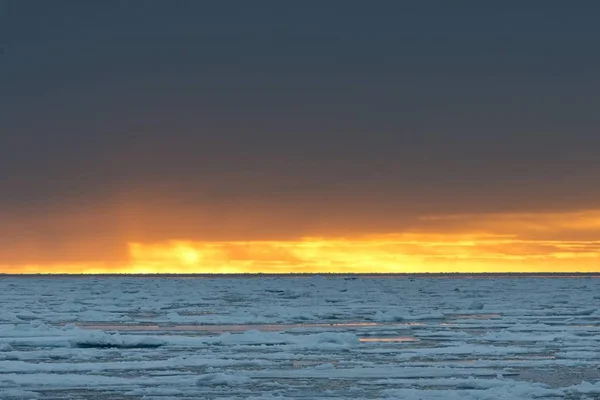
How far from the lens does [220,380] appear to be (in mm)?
13273

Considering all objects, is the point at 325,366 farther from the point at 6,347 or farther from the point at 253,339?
the point at 6,347

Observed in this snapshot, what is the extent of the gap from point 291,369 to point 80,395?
3628 mm

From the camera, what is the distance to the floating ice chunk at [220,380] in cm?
1316

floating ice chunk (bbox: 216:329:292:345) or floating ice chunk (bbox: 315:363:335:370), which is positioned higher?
floating ice chunk (bbox: 216:329:292:345)

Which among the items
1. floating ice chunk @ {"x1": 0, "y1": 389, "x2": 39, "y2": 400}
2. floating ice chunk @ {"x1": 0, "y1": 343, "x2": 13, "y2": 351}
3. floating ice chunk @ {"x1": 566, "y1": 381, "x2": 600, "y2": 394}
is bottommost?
floating ice chunk @ {"x1": 566, "y1": 381, "x2": 600, "y2": 394}

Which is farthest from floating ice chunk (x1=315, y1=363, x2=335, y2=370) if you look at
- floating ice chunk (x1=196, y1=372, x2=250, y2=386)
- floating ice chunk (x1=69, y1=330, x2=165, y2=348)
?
floating ice chunk (x1=69, y1=330, x2=165, y2=348)

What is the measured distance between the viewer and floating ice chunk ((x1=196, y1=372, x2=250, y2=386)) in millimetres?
13156

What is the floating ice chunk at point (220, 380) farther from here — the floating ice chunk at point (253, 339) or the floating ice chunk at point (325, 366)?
the floating ice chunk at point (253, 339)

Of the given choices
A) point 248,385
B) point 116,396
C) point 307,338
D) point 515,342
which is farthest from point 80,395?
point 515,342

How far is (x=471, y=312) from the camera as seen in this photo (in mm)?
29766

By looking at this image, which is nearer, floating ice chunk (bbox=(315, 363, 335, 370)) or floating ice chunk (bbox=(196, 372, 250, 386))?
floating ice chunk (bbox=(196, 372, 250, 386))

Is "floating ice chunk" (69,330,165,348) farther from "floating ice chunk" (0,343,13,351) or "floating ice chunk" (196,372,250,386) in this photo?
"floating ice chunk" (196,372,250,386)

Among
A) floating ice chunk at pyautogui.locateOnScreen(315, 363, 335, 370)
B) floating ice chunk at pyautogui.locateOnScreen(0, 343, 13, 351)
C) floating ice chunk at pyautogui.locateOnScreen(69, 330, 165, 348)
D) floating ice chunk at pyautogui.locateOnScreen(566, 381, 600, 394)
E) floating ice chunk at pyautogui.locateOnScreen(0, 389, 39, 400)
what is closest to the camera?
floating ice chunk at pyautogui.locateOnScreen(0, 389, 39, 400)

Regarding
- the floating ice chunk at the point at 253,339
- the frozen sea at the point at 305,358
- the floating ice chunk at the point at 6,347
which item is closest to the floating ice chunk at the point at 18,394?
the frozen sea at the point at 305,358
